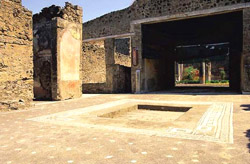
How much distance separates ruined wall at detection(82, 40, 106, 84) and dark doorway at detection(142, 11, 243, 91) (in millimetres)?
5102

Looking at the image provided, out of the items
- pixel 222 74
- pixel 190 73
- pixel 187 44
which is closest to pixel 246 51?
pixel 187 44

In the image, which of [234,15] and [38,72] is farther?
[234,15]

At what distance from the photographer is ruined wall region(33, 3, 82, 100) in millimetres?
9430

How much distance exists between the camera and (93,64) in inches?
706

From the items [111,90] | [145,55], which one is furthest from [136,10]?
[111,90]

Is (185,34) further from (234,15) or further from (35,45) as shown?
(35,45)

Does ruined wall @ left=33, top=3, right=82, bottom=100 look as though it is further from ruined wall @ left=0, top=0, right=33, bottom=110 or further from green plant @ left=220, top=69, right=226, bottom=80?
green plant @ left=220, top=69, right=226, bottom=80

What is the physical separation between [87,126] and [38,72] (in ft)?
20.9

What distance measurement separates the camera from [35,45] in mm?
9859

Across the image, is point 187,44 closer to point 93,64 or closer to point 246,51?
point 246,51

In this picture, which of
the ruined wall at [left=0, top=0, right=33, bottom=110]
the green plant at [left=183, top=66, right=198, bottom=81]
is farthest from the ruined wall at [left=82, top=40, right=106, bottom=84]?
the green plant at [left=183, top=66, right=198, bottom=81]

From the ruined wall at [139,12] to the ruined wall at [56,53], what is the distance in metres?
4.56

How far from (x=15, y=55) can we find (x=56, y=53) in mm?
2390

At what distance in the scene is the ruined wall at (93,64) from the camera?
17469mm
